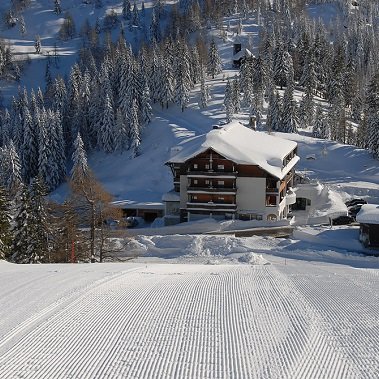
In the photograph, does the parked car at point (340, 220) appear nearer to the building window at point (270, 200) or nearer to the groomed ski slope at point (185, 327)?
the building window at point (270, 200)

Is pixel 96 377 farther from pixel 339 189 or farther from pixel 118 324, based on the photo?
pixel 339 189

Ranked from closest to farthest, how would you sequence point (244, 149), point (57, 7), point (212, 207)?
point (212, 207), point (244, 149), point (57, 7)

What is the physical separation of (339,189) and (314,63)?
39.0 metres

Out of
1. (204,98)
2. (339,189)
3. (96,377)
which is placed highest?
(96,377)

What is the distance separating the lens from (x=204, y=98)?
82.9 meters

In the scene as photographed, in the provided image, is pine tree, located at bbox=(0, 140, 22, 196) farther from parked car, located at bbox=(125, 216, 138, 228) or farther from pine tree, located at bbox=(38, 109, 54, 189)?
parked car, located at bbox=(125, 216, 138, 228)

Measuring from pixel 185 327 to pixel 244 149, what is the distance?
34.4m

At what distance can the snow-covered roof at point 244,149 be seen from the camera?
142ft

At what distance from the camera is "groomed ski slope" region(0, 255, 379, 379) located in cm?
959

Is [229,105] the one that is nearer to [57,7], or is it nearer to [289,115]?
[289,115]

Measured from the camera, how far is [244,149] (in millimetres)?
45281

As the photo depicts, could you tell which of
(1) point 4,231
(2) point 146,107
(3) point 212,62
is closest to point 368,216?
(1) point 4,231

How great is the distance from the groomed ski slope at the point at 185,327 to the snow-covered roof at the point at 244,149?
1020 inches

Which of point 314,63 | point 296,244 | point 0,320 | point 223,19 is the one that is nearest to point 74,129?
point 314,63
